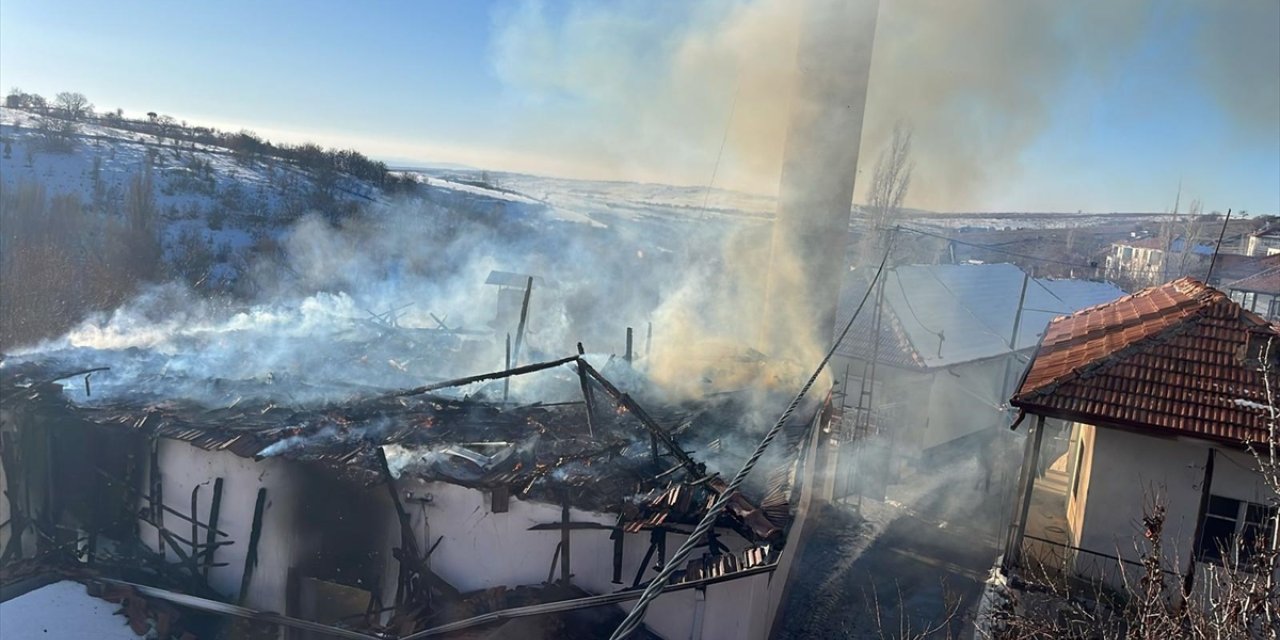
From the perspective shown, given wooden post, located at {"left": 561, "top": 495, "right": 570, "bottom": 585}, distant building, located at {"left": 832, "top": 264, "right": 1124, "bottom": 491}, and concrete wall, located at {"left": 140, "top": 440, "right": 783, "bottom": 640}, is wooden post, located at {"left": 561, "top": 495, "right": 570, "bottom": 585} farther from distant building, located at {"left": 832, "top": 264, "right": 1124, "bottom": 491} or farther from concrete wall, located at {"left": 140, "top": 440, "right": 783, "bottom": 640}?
distant building, located at {"left": 832, "top": 264, "right": 1124, "bottom": 491}

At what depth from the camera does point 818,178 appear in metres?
12.8

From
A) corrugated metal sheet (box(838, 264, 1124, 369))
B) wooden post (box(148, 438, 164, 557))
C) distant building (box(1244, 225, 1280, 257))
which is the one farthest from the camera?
distant building (box(1244, 225, 1280, 257))

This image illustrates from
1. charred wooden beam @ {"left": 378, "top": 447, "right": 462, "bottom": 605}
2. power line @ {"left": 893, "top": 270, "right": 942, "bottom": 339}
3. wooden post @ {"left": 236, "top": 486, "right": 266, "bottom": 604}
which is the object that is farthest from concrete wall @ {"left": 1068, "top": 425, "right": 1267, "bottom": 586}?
power line @ {"left": 893, "top": 270, "right": 942, "bottom": 339}

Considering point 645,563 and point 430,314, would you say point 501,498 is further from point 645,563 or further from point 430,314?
point 430,314

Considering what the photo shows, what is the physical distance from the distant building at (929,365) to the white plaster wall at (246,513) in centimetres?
1015

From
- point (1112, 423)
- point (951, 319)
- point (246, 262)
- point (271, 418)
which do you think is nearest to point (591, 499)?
point (271, 418)

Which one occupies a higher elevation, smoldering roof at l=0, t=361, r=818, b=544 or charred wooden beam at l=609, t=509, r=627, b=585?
smoldering roof at l=0, t=361, r=818, b=544

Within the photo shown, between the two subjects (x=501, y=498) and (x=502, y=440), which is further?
(x=502, y=440)

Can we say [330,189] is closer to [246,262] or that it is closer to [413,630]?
[246,262]

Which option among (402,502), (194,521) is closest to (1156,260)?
(402,502)

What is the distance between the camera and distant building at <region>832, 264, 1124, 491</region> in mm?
15922

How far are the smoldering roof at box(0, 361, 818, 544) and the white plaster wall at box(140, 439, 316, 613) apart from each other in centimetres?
25

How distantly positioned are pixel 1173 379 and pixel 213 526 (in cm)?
970

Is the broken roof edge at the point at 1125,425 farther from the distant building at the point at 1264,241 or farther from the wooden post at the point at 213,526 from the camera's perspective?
the distant building at the point at 1264,241
